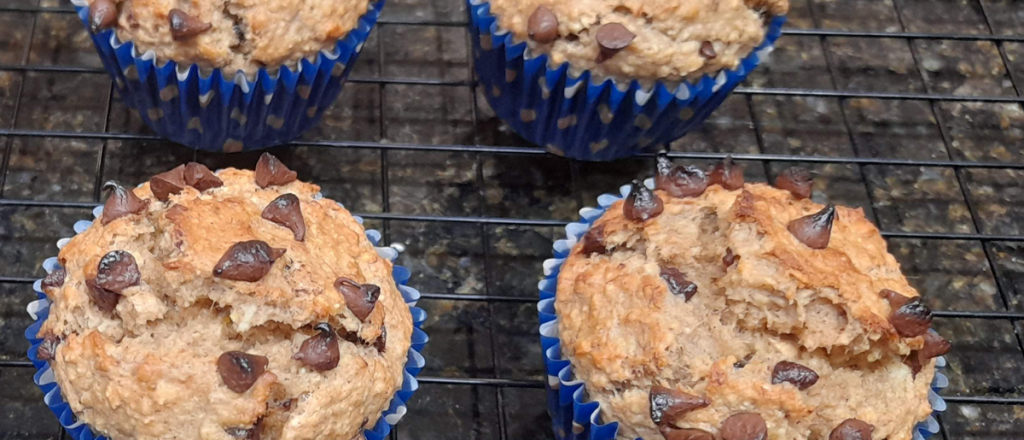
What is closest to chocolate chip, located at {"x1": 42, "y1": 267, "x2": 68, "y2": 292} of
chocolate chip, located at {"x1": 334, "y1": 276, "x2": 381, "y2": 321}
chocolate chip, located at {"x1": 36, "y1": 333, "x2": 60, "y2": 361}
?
chocolate chip, located at {"x1": 36, "y1": 333, "x2": 60, "y2": 361}

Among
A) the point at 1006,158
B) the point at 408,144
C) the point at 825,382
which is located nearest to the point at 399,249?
the point at 408,144

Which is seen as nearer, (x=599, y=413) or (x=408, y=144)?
(x=599, y=413)

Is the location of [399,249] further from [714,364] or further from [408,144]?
[714,364]

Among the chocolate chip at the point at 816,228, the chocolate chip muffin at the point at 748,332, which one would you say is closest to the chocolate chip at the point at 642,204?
the chocolate chip muffin at the point at 748,332

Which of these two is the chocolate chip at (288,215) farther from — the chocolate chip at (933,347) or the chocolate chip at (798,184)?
the chocolate chip at (933,347)

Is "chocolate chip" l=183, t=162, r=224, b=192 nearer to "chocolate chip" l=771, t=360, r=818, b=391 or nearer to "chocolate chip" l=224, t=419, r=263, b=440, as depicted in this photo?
"chocolate chip" l=224, t=419, r=263, b=440

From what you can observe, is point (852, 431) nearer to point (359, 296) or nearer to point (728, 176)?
point (728, 176)

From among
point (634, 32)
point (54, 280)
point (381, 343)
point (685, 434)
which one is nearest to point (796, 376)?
point (685, 434)
